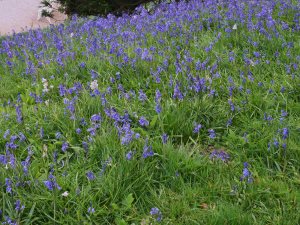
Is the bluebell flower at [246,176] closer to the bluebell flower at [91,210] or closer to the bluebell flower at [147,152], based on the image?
the bluebell flower at [147,152]

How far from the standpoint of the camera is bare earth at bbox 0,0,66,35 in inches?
746

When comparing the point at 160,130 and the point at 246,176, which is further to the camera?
the point at 160,130

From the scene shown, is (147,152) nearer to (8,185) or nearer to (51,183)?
(51,183)

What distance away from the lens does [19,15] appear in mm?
20984

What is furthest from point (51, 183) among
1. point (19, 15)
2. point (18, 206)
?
point (19, 15)

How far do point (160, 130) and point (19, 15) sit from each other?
19525mm

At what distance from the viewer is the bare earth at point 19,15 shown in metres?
18.9

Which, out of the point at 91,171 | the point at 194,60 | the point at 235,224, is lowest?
the point at 235,224

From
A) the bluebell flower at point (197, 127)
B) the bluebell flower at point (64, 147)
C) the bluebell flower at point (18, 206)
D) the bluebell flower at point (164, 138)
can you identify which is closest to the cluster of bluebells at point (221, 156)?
the bluebell flower at point (197, 127)

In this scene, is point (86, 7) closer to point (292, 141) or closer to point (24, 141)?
point (24, 141)

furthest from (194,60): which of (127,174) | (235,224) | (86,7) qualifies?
(86,7)

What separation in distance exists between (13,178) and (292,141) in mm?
2154

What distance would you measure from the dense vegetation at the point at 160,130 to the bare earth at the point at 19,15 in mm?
14056

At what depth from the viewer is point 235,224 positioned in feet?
8.24
